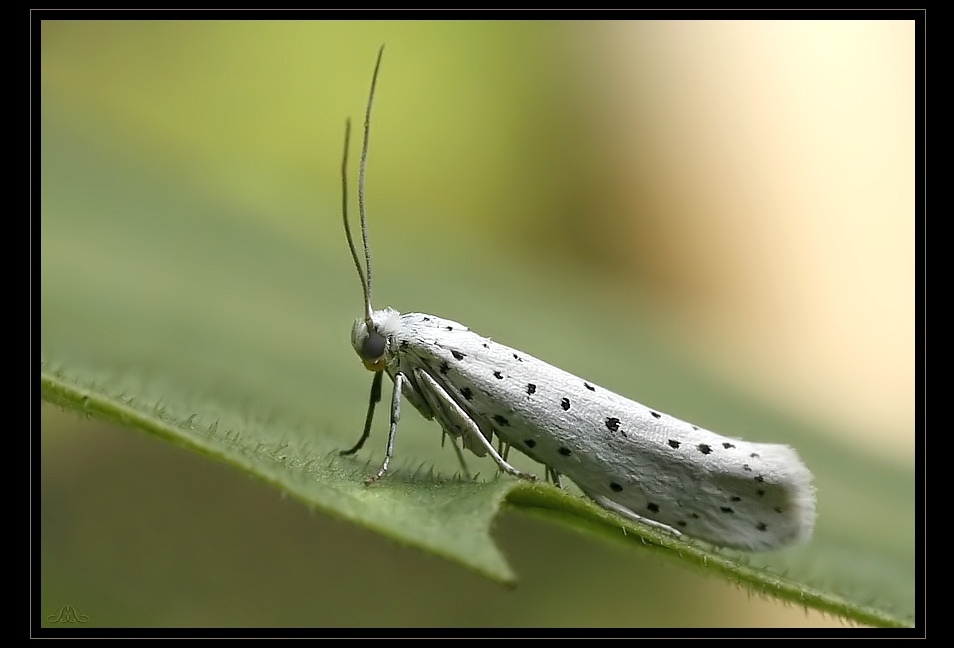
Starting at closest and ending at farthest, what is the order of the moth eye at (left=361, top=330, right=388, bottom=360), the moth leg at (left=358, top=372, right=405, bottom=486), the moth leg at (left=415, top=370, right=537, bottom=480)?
the moth leg at (left=358, top=372, right=405, bottom=486), the moth leg at (left=415, top=370, right=537, bottom=480), the moth eye at (left=361, top=330, right=388, bottom=360)

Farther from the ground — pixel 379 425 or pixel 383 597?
pixel 379 425

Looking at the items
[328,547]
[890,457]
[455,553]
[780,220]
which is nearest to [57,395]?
[455,553]

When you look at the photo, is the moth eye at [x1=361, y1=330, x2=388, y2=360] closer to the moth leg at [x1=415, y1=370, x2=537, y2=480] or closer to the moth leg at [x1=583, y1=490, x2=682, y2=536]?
the moth leg at [x1=415, y1=370, x2=537, y2=480]

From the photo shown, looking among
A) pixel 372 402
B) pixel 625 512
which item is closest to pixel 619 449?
pixel 625 512

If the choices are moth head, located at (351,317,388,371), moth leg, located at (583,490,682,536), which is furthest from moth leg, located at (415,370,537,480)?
moth leg, located at (583,490,682,536)

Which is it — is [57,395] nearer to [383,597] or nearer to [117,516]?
[117,516]

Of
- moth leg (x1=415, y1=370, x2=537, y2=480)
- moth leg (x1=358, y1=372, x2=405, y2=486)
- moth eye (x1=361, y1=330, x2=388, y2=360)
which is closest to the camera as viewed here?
moth leg (x1=358, y1=372, x2=405, y2=486)
